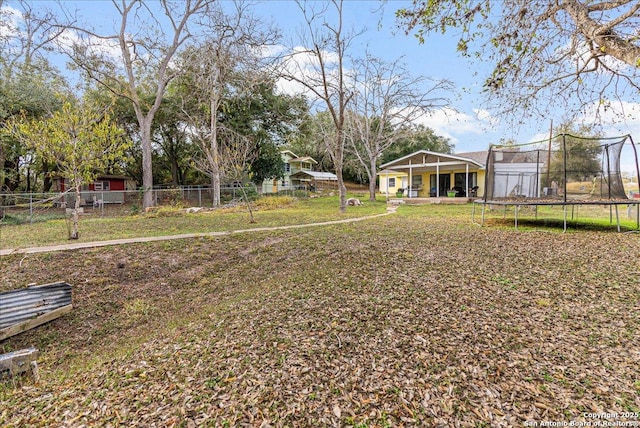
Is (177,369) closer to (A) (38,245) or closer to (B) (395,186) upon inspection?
(A) (38,245)

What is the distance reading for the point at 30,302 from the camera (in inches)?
166

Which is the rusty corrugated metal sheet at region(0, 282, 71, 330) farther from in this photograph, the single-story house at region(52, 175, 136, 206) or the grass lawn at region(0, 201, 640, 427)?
the single-story house at region(52, 175, 136, 206)

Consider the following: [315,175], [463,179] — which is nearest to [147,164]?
[315,175]

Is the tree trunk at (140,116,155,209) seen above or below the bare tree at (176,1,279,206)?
below

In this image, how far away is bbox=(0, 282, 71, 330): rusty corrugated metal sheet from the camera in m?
4.04

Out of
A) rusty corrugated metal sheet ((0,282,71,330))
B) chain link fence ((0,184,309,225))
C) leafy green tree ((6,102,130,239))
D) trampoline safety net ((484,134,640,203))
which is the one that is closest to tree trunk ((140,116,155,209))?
chain link fence ((0,184,309,225))

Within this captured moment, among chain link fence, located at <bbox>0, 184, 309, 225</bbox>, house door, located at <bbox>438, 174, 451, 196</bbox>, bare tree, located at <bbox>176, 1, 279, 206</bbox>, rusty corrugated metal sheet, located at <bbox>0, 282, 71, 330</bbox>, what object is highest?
bare tree, located at <bbox>176, 1, 279, 206</bbox>

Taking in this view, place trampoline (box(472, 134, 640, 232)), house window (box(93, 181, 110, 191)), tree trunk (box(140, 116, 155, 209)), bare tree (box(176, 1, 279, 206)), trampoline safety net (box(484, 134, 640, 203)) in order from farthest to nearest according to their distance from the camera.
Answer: house window (box(93, 181, 110, 191)) → tree trunk (box(140, 116, 155, 209)) → bare tree (box(176, 1, 279, 206)) → trampoline safety net (box(484, 134, 640, 203)) → trampoline (box(472, 134, 640, 232))

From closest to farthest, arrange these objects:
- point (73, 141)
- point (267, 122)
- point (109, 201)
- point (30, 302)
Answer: point (30, 302)
point (73, 141)
point (109, 201)
point (267, 122)

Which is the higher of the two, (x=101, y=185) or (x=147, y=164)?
(x=147, y=164)

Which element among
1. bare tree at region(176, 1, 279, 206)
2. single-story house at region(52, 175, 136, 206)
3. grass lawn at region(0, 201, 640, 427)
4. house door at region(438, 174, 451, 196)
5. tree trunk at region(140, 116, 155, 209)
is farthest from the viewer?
house door at region(438, 174, 451, 196)

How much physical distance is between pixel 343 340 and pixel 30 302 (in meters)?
4.49

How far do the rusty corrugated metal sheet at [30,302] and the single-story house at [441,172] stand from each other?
19.0 m

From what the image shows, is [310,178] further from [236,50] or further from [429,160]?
[236,50]
